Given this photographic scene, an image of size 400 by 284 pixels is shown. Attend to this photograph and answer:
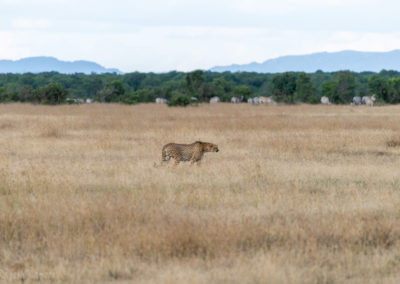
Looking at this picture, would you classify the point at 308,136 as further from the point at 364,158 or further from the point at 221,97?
the point at 221,97

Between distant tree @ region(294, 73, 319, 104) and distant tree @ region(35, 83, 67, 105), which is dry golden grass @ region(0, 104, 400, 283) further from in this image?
distant tree @ region(294, 73, 319, 104)

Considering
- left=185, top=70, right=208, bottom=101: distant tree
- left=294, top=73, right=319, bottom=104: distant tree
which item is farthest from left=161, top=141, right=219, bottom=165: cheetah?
left=294, top=73, right=319, bottom=104: distant tree

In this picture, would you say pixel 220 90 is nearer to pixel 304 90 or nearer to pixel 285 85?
pixel 285 85

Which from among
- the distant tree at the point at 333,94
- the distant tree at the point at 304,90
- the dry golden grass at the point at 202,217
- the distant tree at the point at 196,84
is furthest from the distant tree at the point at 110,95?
the dry golden grass at the point at 202,217

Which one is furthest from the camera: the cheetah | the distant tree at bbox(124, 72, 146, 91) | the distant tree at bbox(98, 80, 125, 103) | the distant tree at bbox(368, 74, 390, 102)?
the distant tree at bbox(124, 72, 146, 91)

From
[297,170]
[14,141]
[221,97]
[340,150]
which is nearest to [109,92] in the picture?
[221,97]

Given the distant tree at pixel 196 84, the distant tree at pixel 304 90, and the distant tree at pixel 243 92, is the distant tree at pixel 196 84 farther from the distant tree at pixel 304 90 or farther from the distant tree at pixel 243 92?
the distant tree at pixel 243 92

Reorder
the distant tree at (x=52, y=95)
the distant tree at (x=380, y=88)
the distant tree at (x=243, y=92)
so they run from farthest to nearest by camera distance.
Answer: the distant tree at (x=243, y=92) → the distant tree at (x=380, y=88) → the distant tree at (x=52, y=95)

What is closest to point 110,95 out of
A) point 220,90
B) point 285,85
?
point 220,90

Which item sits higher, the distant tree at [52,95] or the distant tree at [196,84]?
the distant tree at [196,84]

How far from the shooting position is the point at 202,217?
26.3 ft

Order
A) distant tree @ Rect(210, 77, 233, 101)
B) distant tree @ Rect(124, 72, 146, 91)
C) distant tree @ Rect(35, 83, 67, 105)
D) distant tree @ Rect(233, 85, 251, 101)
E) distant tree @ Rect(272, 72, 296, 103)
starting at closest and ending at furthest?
distant tree @ Rect(35, 83, 67, 105)
distant tree @ Rect(210, 77, 233, 101)
distant tree @ Rect(272, 72, 296, 103)
distant tree @ Rect(233, 85, 251, 101)
distant tree @ Rect(124, 72, 146, 91)

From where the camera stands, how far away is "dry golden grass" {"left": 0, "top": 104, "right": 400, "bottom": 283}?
6.15 metres

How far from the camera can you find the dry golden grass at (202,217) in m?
6.15
